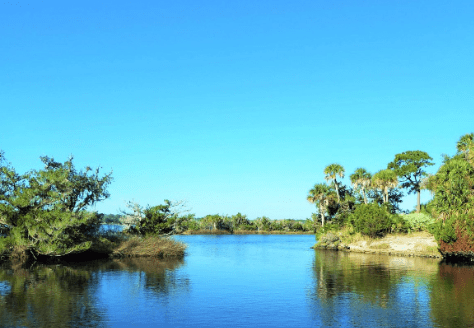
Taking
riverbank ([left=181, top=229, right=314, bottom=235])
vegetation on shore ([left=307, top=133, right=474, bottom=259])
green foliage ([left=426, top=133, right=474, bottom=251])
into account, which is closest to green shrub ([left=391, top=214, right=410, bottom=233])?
vegetation on shore ([left=307, top=133, right=474, bottom=259])

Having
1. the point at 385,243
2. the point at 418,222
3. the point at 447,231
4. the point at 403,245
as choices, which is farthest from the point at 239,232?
the point at 447,231

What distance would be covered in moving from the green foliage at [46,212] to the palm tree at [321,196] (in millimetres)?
43832

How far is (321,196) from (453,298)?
55753 millimetres

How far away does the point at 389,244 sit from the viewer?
57906 mm

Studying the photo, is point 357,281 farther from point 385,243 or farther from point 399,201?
point 399,201

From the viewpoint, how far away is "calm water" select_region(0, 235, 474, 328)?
58.0 feet

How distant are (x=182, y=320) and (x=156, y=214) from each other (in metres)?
35.7

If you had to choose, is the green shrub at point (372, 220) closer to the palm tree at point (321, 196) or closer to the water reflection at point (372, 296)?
the palm tree at point (321, 196)

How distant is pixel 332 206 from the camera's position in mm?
79500

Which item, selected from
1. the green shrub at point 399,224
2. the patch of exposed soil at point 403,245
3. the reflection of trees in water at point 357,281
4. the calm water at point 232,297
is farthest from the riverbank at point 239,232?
the calm water at point 232,297

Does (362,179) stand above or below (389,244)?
above

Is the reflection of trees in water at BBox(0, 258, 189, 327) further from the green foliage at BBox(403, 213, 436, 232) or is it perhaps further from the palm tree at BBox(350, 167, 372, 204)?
the palm tree at BBox(350, 167, 372, 204)

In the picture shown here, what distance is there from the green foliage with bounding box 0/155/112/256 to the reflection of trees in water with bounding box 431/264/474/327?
2923cm

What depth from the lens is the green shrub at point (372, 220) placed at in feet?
195
